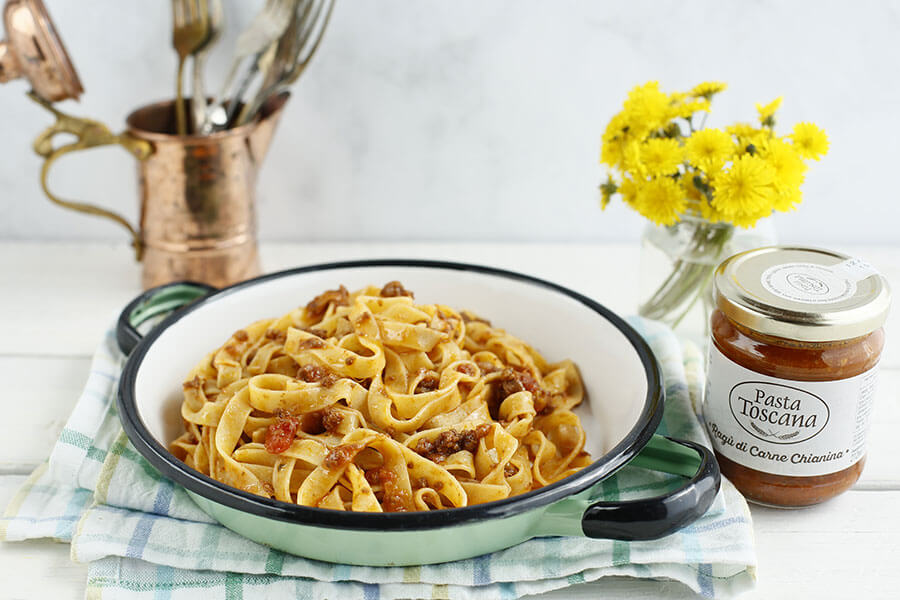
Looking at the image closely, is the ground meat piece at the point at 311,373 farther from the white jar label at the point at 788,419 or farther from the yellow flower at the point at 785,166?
the yellow flower at the point at 785,166

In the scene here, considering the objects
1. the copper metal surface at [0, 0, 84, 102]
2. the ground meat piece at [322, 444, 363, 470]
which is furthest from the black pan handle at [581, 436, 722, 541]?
the copper metal surface at [0, 0, 84, 102]

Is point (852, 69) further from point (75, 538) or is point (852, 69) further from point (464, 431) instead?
point (75, 538)

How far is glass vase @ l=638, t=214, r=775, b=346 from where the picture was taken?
2135mm

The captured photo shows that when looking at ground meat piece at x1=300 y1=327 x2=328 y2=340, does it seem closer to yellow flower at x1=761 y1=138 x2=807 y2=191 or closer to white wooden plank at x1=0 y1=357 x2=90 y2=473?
white wooden plank at x1=0 y1=357 x2=90 y2=473

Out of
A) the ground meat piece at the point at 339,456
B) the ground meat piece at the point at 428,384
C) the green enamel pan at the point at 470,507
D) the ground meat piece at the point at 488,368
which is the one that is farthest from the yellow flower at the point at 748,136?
the ground meat piece at the point at 339,456

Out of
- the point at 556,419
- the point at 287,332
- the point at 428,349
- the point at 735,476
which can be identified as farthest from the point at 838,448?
the point at 287,332

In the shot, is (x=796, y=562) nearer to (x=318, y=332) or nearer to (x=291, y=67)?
(x=318, y=332)

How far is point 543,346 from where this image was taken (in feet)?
6.98

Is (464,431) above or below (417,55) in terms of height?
below

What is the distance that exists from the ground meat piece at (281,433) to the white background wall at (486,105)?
Answer: 127 cm

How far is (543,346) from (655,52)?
3.37 feet

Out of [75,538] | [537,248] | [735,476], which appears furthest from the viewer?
[537,248]

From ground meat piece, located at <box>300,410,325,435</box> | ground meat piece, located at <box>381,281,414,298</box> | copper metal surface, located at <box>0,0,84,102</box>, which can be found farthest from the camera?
copper metal surface, located at <box>0,0,84,102</box>

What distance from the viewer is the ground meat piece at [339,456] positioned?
1575mm
